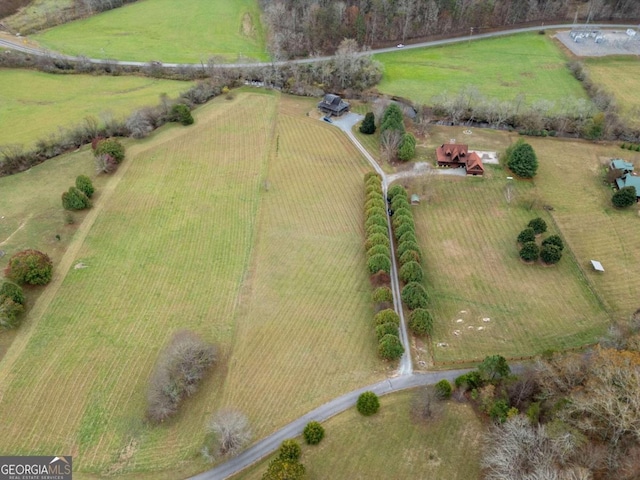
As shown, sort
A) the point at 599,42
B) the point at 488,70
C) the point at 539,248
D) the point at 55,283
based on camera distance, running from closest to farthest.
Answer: the point at 55,283
the point at 539,248
the point at 488,70
the point at 599,42

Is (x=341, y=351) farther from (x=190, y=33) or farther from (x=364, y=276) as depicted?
(x=190, y=33)

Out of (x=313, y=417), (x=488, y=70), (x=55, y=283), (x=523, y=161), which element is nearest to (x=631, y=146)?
(x=523, y=161)

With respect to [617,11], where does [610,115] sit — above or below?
below

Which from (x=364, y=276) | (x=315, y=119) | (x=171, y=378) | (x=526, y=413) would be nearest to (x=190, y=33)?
(x=315, y=119)

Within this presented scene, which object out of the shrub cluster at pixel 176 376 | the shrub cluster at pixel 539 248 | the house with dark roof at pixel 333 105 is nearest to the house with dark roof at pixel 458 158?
the shrub cluster at pixel 539 248

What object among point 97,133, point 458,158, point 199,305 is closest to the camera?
point 199,305

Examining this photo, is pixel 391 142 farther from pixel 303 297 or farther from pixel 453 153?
pixel 303 297
